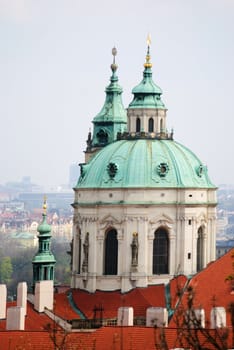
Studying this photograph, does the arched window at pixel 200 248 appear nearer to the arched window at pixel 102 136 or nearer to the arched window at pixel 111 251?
the arched window at pixel 111 251

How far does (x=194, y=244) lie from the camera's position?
7306 centimetres

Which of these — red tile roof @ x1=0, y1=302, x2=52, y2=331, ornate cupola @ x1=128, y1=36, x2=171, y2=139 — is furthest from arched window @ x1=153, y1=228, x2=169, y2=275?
red tile roof @ x1=0, y1=302, x2=52, y2=331

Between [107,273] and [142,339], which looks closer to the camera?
[142,339]

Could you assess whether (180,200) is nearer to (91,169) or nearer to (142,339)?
(91,169)

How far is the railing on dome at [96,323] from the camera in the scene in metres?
67.9

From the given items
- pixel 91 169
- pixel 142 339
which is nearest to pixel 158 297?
pixel 91 169

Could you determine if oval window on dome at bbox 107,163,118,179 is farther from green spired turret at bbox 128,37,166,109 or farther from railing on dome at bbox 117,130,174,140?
green spired turret at bbox 128,37,166,109

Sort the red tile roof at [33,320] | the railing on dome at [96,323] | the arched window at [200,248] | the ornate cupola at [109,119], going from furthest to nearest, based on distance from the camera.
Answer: the ornate cupola at [109,119] → the arched window at [200,248] → the railing on dome at [96,323] → the red tile roof at [33,320]

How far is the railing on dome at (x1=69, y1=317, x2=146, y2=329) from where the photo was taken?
67.9 m

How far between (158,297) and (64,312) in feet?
14.9

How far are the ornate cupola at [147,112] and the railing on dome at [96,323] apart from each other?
33.0 ft

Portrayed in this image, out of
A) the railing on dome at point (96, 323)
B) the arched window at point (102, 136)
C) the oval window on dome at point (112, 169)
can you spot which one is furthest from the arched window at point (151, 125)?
the arched window at point (102, 136)

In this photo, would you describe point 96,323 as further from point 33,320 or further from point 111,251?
point 111,251

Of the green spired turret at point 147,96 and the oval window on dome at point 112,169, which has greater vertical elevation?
the green spired turret at point 147,96
